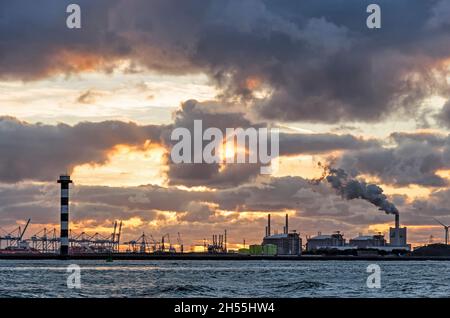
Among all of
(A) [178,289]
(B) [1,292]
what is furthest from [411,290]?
(B) [1,292]

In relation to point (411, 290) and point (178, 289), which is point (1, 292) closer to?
point (178, 289)
